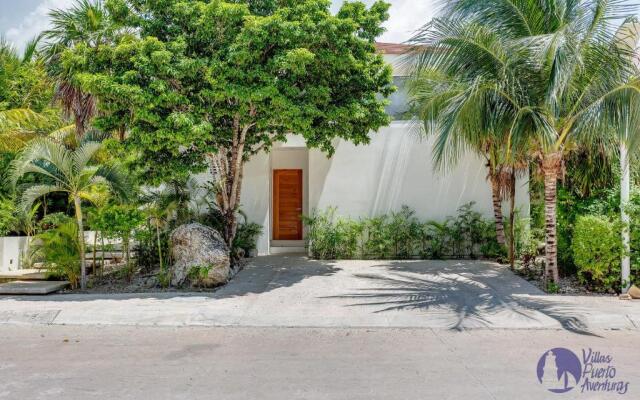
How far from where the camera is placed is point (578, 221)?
9.32 m

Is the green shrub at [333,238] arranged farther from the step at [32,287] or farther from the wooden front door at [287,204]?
the step at [32,287]

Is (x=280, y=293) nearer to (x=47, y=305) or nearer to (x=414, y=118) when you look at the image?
(x=47, y=305)

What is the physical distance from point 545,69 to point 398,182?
4.74 m

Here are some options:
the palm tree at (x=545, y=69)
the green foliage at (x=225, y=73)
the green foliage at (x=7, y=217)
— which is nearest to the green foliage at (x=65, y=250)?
the green foliage at (x=225, y=73)

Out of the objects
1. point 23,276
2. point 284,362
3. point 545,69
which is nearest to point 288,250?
point 23,276

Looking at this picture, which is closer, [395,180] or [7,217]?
[7,217]

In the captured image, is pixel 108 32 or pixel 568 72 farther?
pixel 108 32

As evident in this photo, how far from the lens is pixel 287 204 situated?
15.3 metres

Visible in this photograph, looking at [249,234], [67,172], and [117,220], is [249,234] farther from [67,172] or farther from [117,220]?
[67,172]

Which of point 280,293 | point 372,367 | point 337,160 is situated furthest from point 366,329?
point 337,160

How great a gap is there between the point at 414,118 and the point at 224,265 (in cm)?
586

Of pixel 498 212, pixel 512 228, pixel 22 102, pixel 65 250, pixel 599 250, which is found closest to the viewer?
pixel 599 250

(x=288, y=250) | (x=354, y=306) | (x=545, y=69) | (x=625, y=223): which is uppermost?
(x=545, y=69)

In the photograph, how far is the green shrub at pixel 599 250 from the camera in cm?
882
